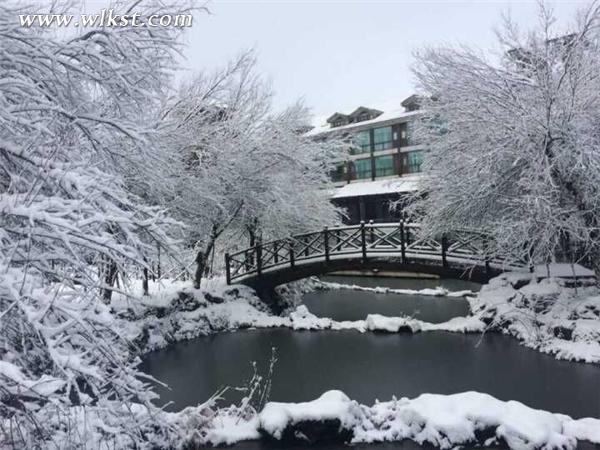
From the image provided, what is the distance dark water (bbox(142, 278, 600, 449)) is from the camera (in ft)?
27.0

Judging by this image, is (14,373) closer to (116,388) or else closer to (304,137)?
(116,388)

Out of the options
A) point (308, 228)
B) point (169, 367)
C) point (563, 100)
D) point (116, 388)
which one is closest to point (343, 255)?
point (308, 228)

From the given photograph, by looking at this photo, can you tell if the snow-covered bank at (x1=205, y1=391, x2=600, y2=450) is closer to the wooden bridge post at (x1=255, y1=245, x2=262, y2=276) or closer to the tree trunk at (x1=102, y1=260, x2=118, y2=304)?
the tree trunk at (x1=102, y1=260, x2=118, y2=304)

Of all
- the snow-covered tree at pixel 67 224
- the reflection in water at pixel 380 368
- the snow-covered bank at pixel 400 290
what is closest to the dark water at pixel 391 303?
the snow-covered bank at pixel 400 290

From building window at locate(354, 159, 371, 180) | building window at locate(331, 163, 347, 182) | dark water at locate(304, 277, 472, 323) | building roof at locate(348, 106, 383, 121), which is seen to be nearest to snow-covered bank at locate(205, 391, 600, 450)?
dark water at locate(304, 277, 472, 323)

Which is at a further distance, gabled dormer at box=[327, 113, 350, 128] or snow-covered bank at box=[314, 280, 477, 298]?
gabled dormer at box=[327, 113, 350, 128]

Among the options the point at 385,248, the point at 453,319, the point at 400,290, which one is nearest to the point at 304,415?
the point at 453,319

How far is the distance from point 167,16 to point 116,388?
4866 millimetres

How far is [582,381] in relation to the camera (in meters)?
8.30

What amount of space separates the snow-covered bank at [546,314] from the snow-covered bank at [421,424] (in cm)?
362

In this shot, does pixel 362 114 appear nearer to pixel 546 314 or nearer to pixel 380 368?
pixel 546 314

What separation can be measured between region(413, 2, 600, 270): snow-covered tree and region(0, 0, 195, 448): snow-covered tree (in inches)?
330

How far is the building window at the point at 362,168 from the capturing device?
35500 mm

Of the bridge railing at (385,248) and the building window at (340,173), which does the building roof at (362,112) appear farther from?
the bridge railing at (385,248)
